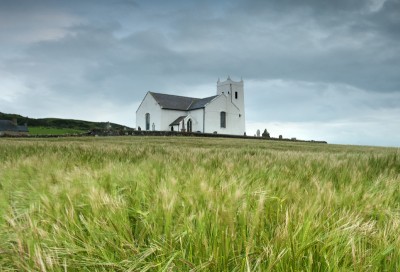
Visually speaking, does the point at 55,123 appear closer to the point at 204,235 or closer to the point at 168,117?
the point at 168,117

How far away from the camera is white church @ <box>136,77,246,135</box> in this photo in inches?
2237

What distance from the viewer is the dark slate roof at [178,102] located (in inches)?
2259

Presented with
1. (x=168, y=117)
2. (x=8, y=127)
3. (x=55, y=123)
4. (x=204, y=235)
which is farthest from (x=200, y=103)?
(x=55, y=123)

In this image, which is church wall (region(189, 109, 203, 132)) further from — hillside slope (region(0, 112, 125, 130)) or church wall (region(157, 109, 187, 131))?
hillside slope (region(0, 112, 125, 130))

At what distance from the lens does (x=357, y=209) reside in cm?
170

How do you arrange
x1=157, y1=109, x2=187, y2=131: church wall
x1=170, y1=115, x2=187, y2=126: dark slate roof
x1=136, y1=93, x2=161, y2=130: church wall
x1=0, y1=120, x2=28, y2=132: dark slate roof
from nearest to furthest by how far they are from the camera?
1. x1=170, y1=115, x2=187, y2=126: dark slate roof
2. x1=157, y1=109, x2=187, y2=131: church wall
3. x1=136, y1=93, x2=161, y2=130: church wall
4. x1=0, y1=120, x2=28, y2=132: dark slate roof

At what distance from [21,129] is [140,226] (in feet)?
316

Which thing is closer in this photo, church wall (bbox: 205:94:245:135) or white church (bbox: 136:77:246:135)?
white church (bbox: 136:77:246:135)

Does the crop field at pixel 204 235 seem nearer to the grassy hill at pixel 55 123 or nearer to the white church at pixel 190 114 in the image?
the white church at pixel 190 114

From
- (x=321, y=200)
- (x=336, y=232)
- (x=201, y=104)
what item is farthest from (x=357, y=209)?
(x=201, y=104)

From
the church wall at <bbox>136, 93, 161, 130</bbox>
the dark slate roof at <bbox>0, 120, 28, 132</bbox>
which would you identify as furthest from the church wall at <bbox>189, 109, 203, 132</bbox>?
the dark slate roof at <bbox>0, 120, 28, 132</bbox>

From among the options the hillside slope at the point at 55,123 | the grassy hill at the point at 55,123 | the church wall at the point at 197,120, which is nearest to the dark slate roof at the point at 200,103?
the church wall at the point at 197,120

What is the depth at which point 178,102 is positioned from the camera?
196ft

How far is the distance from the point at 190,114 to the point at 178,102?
3.25m
